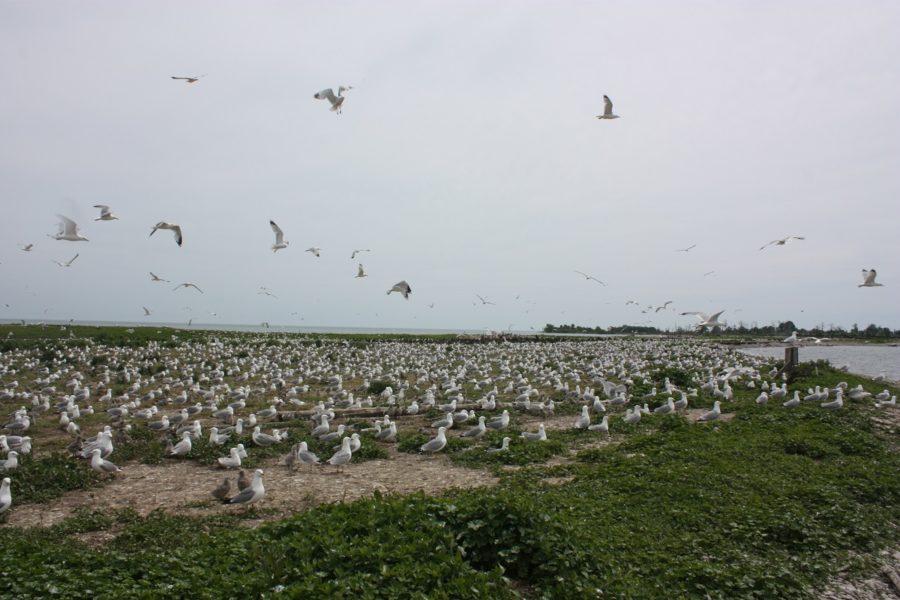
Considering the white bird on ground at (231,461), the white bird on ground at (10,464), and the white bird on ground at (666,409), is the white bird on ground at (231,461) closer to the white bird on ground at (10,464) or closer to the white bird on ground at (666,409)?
the white bird on ground at (10,464)

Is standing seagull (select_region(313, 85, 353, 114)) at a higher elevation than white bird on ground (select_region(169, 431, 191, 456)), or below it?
higher

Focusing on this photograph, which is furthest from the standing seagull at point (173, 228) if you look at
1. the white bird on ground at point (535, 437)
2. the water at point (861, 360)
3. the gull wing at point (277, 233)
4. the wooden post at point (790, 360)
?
the water at point (861, 360)

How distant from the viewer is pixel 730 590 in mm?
5773

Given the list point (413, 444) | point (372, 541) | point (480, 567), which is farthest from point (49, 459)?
point (480, 567)

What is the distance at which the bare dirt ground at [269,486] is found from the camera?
339 inches

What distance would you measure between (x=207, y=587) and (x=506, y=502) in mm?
2966

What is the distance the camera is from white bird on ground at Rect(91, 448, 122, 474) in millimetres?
10250

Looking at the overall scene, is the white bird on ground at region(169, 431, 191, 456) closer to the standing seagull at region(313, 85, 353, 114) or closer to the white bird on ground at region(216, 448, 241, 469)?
the white bird on ground at region(216, 448, 241, 469)

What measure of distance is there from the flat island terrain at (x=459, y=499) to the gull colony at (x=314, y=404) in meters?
0.10

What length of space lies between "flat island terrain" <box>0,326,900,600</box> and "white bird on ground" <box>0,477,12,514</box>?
0.17 feet

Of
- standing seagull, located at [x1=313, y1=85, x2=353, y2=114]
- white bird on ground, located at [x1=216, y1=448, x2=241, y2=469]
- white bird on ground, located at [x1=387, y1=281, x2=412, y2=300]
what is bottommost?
white bird on ground, located at [x1=216, y1=448, x2=241, y2=469]

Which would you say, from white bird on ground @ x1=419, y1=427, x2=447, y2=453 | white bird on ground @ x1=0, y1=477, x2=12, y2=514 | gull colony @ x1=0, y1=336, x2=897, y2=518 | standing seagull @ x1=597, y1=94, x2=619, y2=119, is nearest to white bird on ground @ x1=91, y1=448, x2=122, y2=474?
gull colony @ x1=0, y1=336, x2=897, y2=518

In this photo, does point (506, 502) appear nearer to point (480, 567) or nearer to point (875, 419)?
point (480, 567)

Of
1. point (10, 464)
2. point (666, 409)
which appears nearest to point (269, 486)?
point (10, 464)
